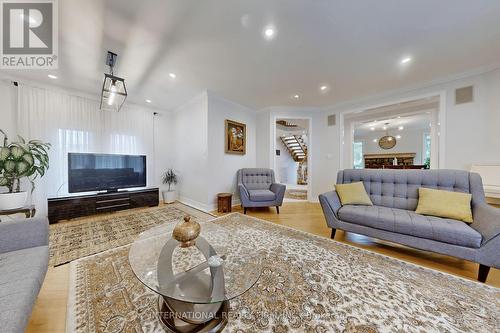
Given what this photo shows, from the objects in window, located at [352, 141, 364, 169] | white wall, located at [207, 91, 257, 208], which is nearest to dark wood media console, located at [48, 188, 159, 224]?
white wall, located at [207, 91, 257, 208]

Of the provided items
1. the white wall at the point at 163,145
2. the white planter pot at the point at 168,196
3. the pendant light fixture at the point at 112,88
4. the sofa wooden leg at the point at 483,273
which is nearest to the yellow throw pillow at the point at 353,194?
the sofa wooden leg at the point at 483,273

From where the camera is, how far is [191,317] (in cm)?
103

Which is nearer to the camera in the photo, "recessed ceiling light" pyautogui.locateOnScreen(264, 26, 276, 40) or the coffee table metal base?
the coffee table metal base

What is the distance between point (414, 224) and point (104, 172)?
512 cm

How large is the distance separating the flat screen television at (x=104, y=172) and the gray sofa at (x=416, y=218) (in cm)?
403

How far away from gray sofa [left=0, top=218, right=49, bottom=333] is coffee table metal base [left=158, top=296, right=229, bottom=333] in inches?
24.5

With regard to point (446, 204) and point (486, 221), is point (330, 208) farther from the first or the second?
point (486, 221)

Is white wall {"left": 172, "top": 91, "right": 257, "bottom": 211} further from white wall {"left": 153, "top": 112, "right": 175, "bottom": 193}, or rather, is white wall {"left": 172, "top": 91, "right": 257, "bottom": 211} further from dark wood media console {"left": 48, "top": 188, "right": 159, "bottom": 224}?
dark wood media console {"left": 48, "top": 188, "right": 159, "bottom": 224}

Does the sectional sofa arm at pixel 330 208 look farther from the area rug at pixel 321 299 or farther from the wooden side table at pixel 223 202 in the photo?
the wooden side table at pixel 223 202

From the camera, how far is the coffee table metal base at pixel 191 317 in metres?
1.00

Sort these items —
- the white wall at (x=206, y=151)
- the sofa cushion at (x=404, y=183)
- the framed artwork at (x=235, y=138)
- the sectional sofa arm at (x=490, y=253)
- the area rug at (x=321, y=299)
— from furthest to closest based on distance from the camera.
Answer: the framed artwork at (x=235, y=138) < the white wall at (x=206, y=151) < the sofa cushion at (x=404, y=183) < the sectional sofa arm at (x=490, y=253) < the area rug at (x=321, y=299)

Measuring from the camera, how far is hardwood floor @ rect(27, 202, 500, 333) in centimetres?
114

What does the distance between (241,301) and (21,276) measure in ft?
4.34

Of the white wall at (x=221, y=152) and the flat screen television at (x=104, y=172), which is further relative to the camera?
the white wall at (x=221, y=152)
